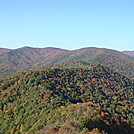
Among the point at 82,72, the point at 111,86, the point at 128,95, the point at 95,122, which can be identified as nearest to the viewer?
the point at 95,122

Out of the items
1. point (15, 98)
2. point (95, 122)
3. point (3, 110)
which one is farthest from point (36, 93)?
point (95, 122)

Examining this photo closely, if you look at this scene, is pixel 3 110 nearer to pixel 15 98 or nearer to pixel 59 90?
pixel 15 98

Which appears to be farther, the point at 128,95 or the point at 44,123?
the point at 128,95

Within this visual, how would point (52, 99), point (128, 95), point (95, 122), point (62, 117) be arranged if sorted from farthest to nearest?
point (128, 95)
point (52, 99)
point (62, 117)
point (95, 122)

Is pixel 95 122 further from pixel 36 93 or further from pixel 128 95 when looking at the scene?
pixel 128 95

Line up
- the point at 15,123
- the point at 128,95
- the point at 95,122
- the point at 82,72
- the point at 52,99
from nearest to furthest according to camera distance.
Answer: the point at 95,122, the point at 15,123, the point at 52,99, the point at 128,95, the point at 82,72

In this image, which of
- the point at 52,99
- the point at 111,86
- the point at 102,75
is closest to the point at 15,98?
the point at 52,99

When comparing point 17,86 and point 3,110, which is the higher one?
point 17,86
